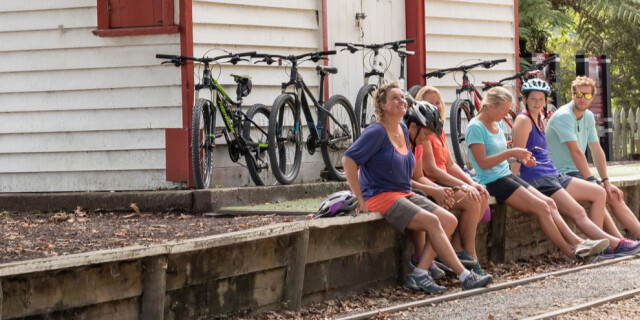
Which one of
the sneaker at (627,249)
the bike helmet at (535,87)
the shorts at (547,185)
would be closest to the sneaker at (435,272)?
the shorts at (547,185)

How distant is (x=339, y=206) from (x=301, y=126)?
344cm

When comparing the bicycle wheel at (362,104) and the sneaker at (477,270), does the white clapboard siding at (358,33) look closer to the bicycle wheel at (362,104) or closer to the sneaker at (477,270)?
the bicycle wheel at (362,104)

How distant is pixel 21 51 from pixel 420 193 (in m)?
5.08

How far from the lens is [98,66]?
11867 millimetres

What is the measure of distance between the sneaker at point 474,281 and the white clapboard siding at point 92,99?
12.7 ft

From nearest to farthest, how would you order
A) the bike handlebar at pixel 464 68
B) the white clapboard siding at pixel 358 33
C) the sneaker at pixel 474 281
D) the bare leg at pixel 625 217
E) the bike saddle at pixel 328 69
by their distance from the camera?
the sneaker at pixel 474 281 → the bare leg at pixel 625 217 → the bike saddle at pixel 328 69 → the white clapboard siding at pixel 358 33 → the bike handlebar at pixel 464 68

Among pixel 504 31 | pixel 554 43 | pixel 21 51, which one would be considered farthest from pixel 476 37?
pixel 554 43

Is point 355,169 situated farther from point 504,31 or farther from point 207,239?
point 504,31

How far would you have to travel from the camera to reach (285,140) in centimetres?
1171

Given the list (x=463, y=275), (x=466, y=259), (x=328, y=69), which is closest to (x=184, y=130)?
(x=328, y=69)

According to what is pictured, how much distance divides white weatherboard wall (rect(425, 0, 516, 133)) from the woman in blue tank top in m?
3.99

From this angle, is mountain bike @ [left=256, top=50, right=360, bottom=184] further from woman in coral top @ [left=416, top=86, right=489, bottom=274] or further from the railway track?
the railway track

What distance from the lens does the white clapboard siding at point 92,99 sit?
1157 cm

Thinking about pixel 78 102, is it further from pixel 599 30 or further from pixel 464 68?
pixel 599 30
